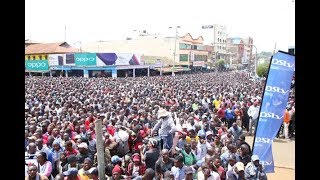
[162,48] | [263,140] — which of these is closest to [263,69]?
[263,140]

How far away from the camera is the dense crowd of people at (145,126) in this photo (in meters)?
3.44

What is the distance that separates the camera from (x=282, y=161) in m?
4.23

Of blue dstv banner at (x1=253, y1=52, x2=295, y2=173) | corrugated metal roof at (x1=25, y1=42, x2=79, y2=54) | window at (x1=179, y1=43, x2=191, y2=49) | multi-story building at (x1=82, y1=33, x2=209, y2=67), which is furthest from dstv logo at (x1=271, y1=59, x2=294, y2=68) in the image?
corrugated metal roof at (x1=25, y1=42, x2=79, y2=54)

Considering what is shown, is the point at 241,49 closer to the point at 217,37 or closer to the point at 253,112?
the point at 217,37

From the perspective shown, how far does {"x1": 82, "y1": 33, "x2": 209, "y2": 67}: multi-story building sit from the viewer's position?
4.23 meters

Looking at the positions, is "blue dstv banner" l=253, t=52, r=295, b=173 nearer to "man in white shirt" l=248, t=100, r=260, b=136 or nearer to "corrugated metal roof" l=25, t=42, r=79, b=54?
"man in white shirt" l=248, t=100, r=260, b=136

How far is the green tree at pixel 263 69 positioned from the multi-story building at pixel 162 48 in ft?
2.00

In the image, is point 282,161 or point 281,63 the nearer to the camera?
point 281,63

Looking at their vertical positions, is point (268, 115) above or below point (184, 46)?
below

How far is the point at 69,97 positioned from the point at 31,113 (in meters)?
0.48

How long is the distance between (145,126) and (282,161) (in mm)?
1501

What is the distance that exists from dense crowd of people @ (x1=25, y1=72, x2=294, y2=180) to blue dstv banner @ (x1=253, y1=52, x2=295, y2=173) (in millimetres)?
205
